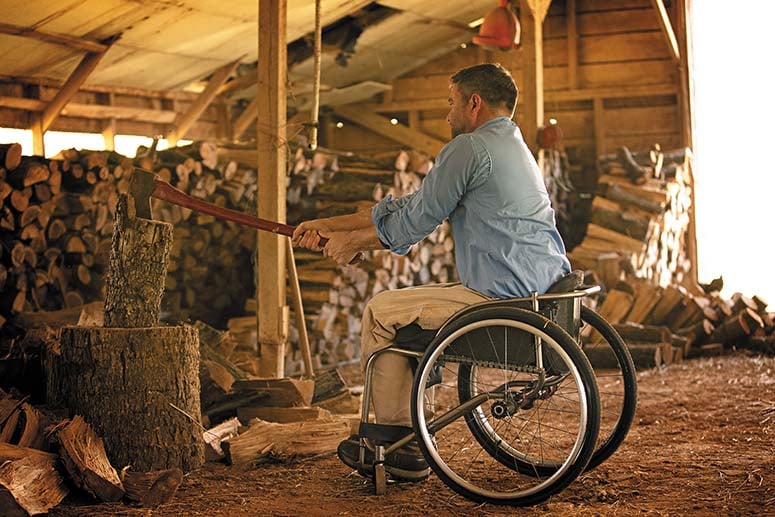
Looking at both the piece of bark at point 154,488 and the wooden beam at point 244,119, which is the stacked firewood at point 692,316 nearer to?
the wooden beam at point 244,119

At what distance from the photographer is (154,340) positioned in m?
3.67

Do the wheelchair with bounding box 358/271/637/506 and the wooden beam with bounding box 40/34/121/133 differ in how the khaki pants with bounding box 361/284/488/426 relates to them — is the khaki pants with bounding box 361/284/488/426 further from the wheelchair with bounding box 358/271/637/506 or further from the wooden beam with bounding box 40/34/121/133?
the wooden beam with bounding box 40/34/121/133

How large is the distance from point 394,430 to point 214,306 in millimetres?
3951

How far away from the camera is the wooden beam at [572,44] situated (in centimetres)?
1160

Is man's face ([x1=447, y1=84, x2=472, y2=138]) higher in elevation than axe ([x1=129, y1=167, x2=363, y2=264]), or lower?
higher

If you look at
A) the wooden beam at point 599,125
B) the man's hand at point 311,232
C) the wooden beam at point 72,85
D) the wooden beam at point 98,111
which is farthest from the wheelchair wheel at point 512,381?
the wooden beam at point 599,125

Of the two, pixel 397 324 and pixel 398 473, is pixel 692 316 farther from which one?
pixel 397 324

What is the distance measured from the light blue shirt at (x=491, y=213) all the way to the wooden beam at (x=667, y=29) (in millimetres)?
7002

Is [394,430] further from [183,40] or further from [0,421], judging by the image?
[183,40]

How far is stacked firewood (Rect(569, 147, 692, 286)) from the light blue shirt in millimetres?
5108

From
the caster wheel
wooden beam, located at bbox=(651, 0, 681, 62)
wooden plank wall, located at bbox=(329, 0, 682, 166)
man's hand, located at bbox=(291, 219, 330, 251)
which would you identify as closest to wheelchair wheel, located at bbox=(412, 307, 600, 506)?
the caster wheel

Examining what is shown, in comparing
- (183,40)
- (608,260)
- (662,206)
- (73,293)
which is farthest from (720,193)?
(73,293)

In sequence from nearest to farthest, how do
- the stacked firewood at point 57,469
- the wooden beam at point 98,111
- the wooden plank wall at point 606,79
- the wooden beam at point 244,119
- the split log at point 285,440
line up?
the stacked firewood at point 57,469
the split log at point 285,440
the wooden beam at point 98,111
the wooden beam at point 244,119
the wooden plank wall at point 606,79

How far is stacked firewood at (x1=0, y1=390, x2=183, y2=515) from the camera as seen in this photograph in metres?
3.15
